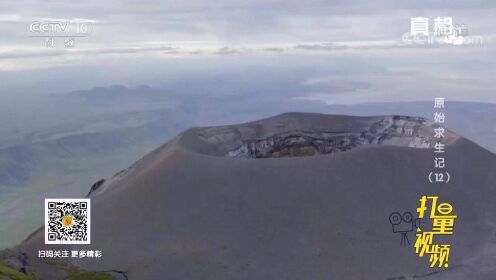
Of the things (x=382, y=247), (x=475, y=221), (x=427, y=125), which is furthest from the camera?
(x=427, y=125)

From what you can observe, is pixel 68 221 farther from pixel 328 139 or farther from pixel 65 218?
pixel 328 139

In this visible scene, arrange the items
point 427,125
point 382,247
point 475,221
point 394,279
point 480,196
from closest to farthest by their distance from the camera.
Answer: point 394,279, point 382,247, point 475,221, point 480,196, point 427,125

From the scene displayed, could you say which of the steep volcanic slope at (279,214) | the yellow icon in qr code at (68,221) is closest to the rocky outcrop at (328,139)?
the steep volcanic slope at (279,214)

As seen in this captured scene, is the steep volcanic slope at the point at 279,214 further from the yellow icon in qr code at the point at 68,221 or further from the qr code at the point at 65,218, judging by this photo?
the yellow icon in qr code at the point at 68,221

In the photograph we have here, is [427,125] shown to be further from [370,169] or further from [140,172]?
[140,172]

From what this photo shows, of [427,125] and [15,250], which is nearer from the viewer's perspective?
[15,250]

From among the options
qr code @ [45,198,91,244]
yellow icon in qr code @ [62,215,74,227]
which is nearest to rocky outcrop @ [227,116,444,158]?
qr code @ [45,198,91,244]

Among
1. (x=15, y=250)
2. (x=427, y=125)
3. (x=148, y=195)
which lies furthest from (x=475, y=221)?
Answer: (x=15, y=250)
